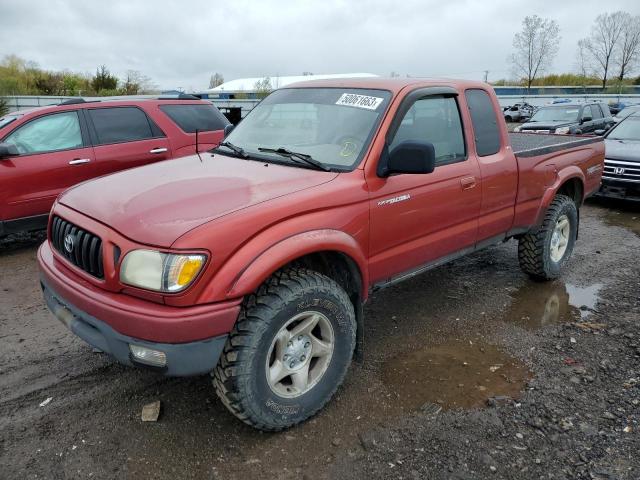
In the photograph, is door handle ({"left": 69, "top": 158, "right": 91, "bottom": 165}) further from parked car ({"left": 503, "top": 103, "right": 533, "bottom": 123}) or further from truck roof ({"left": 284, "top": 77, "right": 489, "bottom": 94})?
parked car ({"left": 503, "top": 103, "right": 533, "bottom": 123})

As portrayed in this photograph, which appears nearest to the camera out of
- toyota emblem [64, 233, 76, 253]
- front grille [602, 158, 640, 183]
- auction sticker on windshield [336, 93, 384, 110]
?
toyota emblem [64, 233, 76, 253]

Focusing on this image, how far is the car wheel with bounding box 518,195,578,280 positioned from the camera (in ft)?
15.8

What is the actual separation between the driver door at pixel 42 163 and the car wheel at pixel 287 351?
14.8 feet

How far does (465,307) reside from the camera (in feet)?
15.0

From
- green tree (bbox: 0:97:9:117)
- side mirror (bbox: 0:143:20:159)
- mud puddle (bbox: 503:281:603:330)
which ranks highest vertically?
green tree (bbox: 0:97:9:117)

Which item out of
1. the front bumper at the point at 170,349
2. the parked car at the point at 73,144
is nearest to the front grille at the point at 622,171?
the parked car at the point at 73,144

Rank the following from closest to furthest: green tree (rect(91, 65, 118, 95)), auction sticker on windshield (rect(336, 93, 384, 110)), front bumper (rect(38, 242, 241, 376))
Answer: front bumper (rect(38, 242, 241, 376)) → auction sticker on windshield (rect(336, 93, 384, 110)) → green tree (rect(91, 65, 118, 95))

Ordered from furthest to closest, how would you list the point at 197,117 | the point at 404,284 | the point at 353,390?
the point at 197,117 → the point at 404,284 → the point at 353,390

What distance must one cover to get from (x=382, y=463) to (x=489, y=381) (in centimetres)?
113

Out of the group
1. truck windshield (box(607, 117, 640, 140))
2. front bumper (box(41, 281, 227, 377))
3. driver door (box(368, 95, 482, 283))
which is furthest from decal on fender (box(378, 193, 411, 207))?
truck windshield (box(607, 117, 640, 140))

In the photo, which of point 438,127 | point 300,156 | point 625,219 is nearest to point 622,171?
point 625,219

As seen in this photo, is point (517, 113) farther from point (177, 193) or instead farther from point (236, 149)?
point (177, 193)

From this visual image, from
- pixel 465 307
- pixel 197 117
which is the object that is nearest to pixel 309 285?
pixel 465 307

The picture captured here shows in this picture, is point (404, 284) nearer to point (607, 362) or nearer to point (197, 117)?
point (607, 362)
